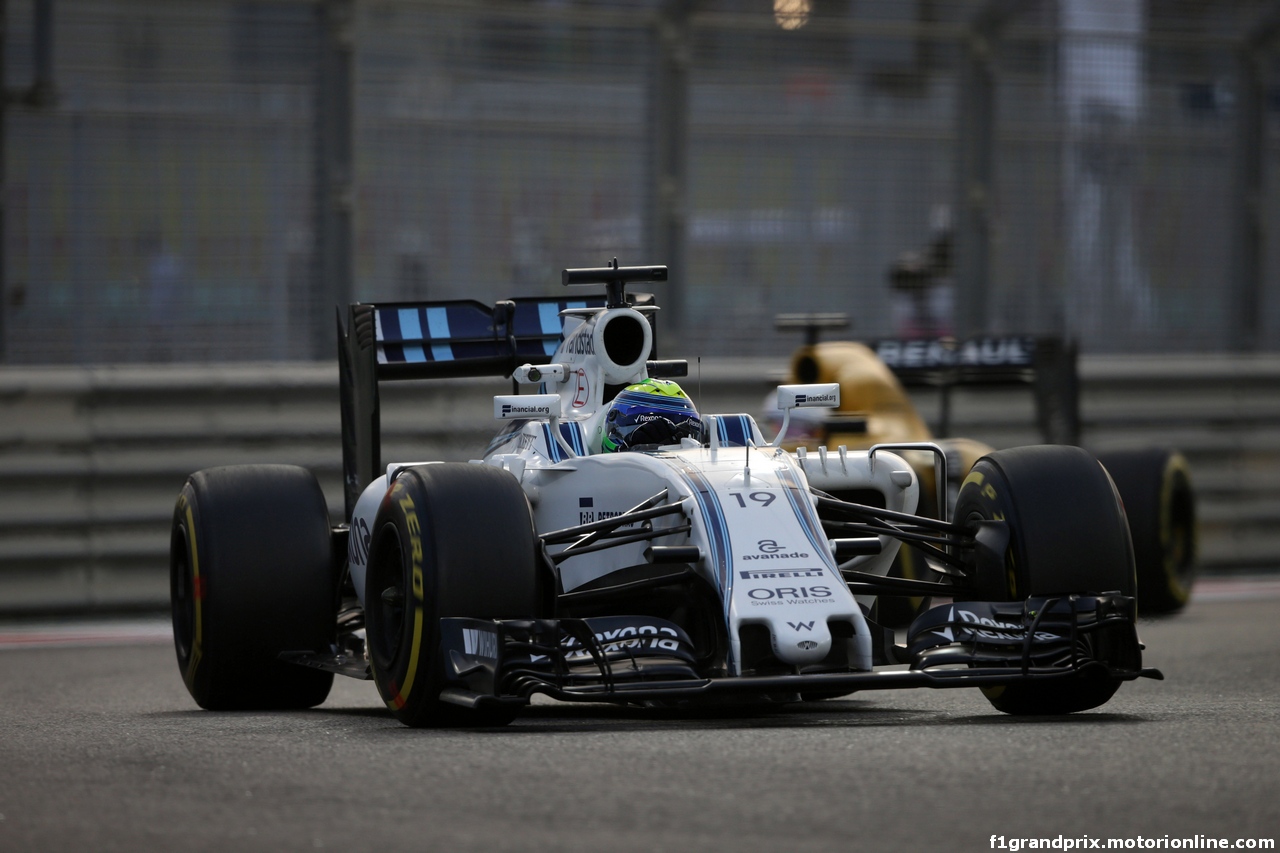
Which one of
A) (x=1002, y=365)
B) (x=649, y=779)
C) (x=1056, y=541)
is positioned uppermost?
(x=1002, y=365)

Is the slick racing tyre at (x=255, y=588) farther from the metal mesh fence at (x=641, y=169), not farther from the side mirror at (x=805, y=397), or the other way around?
the metal mesh fence at (x=641, y=169)

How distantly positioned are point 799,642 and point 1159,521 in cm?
603

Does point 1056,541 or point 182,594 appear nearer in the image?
point 1056,541

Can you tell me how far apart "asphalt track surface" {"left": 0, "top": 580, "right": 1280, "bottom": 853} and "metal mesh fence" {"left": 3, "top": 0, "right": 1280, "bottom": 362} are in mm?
4803

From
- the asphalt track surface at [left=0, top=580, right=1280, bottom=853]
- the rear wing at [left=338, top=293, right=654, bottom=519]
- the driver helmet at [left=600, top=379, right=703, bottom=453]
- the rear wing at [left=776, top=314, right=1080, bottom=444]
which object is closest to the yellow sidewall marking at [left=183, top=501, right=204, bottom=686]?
the asphalt track surface at [left=0, top=580, right=1280, bottom=853]

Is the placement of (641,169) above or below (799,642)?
above

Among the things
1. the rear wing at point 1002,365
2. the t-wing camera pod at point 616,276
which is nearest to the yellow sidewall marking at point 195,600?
the t-wing camera pod at point 616,276

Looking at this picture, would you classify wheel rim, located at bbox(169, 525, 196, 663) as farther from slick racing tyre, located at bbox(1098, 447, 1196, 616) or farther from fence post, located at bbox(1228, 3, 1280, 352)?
fence post, located at bbox(1228, 3, 1280, 352)

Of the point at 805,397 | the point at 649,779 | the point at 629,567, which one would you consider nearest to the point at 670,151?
the point at 805,397

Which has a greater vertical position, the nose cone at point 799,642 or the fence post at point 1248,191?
the fence post at point 1248,191

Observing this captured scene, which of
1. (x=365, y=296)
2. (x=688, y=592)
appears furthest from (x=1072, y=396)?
(x=688, y=592)

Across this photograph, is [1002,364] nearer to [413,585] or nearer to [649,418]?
[649,418]

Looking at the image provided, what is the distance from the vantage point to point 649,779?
504cm

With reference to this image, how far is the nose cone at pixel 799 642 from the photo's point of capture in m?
6.17
